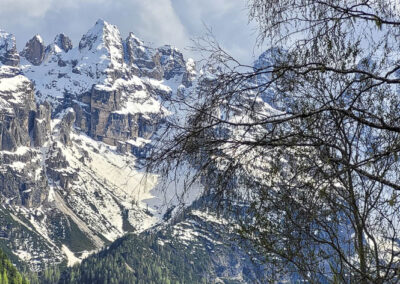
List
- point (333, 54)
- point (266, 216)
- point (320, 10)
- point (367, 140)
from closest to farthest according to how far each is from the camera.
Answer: point (320, 10) → point (333, 54) → point (367, 140) → point (266, 216)

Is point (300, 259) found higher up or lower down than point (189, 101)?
lower down

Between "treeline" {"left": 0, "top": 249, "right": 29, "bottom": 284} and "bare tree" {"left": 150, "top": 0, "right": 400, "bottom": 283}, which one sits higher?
"treeline" {"left": 0, "top": 249, "right": 29, "bottom": 284}

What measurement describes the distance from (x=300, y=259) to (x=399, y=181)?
1725mm

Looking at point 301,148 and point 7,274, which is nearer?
point 301,148

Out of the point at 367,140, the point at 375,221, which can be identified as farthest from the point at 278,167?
the point at 375,221

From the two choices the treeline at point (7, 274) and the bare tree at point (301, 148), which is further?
the treeline at point (7, 274)

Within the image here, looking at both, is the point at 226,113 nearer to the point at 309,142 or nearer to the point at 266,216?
the point at 309,142

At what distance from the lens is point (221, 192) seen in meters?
A: 6.08

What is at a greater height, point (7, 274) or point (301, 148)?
point (7, 274)

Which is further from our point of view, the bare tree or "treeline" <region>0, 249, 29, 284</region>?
"treeline" <region>0, 249, 29, 284</region>

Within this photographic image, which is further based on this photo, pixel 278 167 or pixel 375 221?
pixel 375 221

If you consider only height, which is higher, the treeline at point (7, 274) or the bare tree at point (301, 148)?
the treeline at point (7, 274)

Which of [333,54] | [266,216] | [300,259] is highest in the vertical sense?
[333,54]

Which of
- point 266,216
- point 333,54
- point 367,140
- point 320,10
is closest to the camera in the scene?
point 320,10
